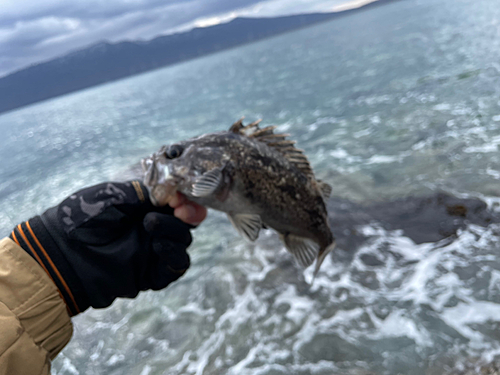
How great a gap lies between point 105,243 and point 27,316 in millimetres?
844

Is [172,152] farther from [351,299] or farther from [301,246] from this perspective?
[351,299]

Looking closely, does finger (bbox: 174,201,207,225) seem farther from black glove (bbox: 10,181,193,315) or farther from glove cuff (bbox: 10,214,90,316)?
glove cuff (bbox: 10,214,90,316)

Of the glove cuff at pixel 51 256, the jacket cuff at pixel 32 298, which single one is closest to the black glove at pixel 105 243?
the glove cuff at pixel 51 256

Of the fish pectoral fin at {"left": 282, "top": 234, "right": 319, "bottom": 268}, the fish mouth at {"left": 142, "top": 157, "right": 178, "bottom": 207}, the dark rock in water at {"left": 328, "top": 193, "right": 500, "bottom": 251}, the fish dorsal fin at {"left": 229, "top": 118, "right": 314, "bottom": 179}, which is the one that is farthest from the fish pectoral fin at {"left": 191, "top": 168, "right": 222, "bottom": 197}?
the dark rock in water at {"left": 328, "top": 193, "right": 500, "bottom": 251}

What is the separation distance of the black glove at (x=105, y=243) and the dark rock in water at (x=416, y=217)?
4856 millimetres

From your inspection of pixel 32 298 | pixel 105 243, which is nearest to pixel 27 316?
pixel 32 298

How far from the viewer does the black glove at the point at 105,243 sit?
285 centimetres

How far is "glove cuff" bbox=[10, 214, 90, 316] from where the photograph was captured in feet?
8.95

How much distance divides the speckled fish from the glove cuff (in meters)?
0.96

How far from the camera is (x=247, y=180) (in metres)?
3.46

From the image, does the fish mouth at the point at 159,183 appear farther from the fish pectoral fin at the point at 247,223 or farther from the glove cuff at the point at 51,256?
the glove cuff at the point at 51,256

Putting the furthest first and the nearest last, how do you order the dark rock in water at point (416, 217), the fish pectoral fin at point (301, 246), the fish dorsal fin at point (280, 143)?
1. the dark rock in water at point (416, 217)
2. the fish pectoral fin at point (301, 246)
3. the fish dorsal fin at point (280, 143)

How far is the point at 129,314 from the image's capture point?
24.0 ft

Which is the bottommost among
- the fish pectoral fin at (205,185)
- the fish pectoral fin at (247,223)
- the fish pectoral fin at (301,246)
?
the fish pectoral fin at (301,246)
